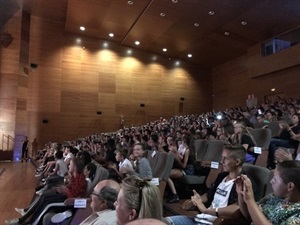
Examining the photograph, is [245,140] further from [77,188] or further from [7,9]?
[7,9]

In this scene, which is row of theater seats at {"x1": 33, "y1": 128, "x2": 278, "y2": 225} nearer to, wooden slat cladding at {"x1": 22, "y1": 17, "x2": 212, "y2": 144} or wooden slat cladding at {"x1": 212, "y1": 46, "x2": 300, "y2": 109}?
wooden slat cladding at {"x1": 212, "y1": 46, "x2": 300, "y2": 109}

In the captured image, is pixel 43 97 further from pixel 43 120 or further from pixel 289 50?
pixel 289 50

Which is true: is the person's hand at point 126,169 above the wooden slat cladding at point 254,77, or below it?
below

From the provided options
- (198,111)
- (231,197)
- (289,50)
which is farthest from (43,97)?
(231,197)

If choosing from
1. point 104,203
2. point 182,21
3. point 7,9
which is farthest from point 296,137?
point 7,9

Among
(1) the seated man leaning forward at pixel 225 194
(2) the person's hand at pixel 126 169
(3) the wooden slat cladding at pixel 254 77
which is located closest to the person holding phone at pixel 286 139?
(2) the person's hand at pixel 126 169

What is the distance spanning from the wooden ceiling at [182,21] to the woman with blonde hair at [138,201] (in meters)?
8.72

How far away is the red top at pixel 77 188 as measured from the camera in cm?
293

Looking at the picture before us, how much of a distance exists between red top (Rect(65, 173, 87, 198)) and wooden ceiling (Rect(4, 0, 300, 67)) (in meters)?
7.67

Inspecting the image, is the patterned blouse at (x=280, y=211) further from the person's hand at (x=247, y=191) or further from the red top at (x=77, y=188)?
the red top at (x=77, y=188)

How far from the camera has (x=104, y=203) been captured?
1.87 metres

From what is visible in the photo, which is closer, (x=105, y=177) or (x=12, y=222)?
(x=105, y=177)

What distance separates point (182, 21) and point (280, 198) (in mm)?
9924

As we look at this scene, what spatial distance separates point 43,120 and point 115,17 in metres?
5.54
